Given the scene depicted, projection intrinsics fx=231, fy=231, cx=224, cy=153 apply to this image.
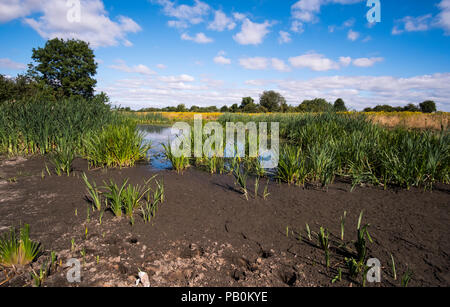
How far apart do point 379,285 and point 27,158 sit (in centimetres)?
809

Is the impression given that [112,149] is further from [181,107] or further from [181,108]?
[181,107]

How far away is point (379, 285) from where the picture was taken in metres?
1.88

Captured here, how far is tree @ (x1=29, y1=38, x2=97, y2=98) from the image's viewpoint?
2755 cm

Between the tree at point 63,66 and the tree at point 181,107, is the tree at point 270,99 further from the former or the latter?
the tree at point 63,66

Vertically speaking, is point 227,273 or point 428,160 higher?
point 428,160

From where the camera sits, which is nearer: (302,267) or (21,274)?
(21,274)

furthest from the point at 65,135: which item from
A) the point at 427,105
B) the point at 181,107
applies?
the point at 427,105

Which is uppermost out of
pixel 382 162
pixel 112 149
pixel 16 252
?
pixel 112 149

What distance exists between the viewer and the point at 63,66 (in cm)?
2753

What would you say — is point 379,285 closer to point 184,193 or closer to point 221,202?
point 221,202

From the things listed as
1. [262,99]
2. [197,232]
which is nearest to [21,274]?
[197,232]
